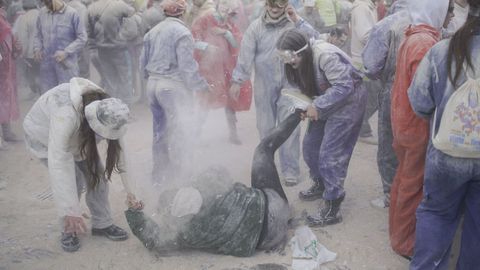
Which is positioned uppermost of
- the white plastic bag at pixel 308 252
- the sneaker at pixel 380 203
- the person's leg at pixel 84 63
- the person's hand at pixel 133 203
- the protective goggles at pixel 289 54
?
the protective goggles at pixel 289 54

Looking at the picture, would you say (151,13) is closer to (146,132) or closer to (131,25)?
(131,25)

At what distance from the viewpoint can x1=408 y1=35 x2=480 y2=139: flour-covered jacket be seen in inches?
109

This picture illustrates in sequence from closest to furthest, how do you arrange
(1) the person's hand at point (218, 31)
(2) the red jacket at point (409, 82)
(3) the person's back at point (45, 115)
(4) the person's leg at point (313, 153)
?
1. (2) the red jacket at point (409, 82)
2. (3) the person's back at point (45, 115)
3. (4) the person's leg at point (313, 153)
4. (1) the person's hand at point (218, 31)

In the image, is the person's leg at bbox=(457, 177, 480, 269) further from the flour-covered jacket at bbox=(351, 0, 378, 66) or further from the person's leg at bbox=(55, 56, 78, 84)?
the person's leg at bbox=(55, 56, 78, 84)

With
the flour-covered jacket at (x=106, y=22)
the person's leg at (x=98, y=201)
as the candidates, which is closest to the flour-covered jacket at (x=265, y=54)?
→ the person's leg at (x=98, y=201)

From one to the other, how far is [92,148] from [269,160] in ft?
4.76

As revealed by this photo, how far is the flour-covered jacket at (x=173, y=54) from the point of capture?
515 centimetres

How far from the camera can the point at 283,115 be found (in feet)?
17.1

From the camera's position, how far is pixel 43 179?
562 centimetres

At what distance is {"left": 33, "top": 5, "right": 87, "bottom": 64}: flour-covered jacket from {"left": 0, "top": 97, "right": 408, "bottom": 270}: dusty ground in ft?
4.67

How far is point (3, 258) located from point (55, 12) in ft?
11.7

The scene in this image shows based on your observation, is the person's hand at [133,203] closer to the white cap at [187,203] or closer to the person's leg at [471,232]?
the white cap at [187,203]

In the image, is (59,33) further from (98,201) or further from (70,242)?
(70,242)

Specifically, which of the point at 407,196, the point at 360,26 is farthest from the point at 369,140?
the point at 407,196
